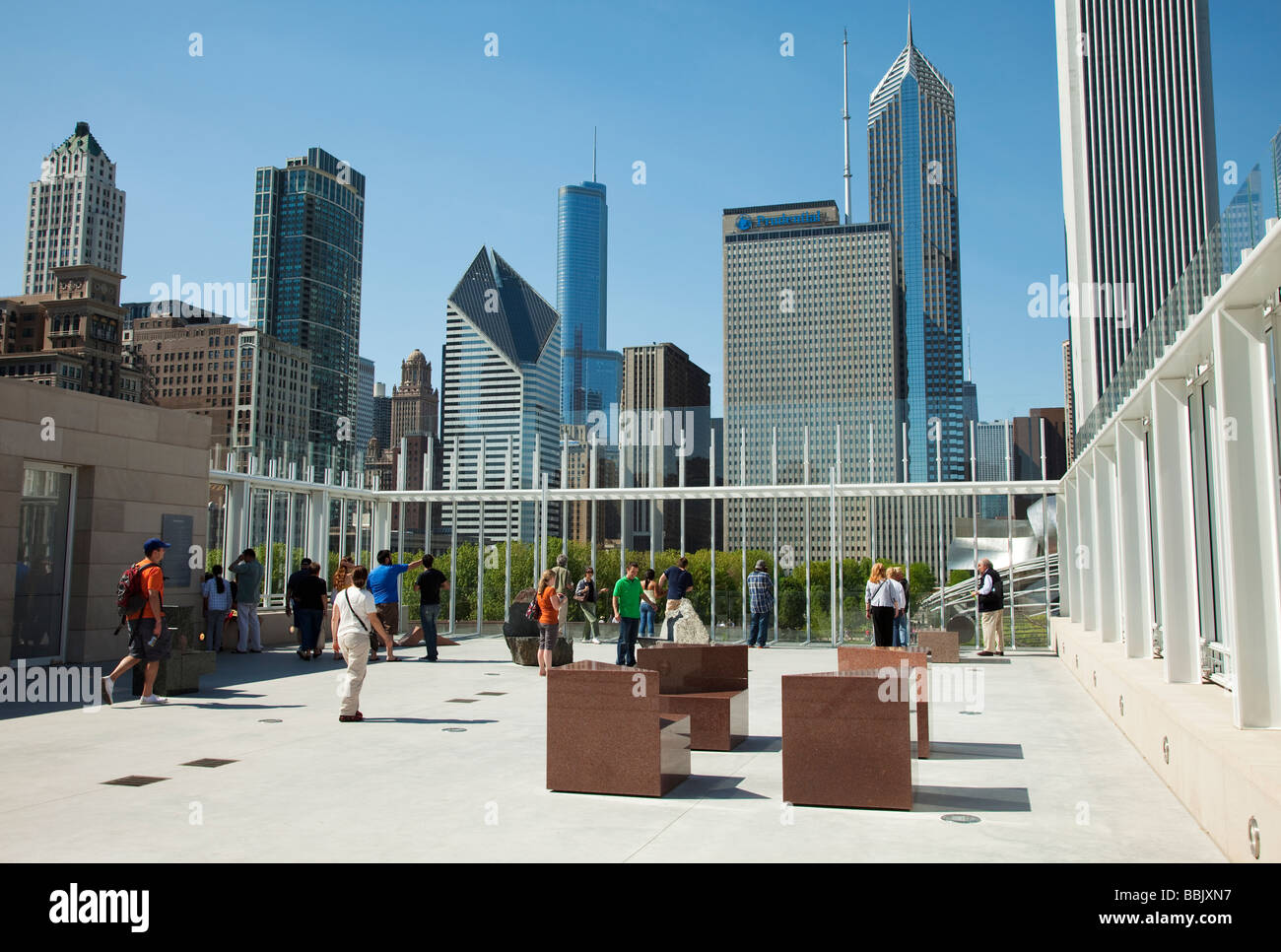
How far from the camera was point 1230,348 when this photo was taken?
19.9 ft

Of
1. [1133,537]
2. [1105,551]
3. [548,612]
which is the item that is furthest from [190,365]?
[1133,537]

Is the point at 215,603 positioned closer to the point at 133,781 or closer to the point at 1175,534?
the point at 133,781

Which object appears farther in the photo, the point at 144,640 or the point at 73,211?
the point at 73,211

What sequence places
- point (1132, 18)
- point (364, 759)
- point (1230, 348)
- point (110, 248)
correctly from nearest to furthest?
point (1230, 348), point (364, 759), point (1132, 18), point (110, 248)

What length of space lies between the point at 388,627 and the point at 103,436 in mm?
5569

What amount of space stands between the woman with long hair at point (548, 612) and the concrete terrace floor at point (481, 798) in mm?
2416

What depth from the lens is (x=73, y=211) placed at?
18912 cm

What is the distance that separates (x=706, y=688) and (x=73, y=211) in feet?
713

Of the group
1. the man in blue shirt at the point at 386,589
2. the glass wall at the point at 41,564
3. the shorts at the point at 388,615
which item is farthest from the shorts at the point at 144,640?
the shorts at the point at 388,615

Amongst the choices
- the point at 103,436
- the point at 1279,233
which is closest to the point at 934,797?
the point at 1279,233

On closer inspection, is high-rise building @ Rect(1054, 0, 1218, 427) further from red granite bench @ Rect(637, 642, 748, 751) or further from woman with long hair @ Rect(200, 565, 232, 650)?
red granite bench @ Rect(637, 642, 748, 751)

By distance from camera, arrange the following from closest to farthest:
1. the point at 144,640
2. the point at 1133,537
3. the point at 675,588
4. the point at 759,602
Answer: the point at 1133,537
the point at 144,640
the point at 675,588
the point at 759,602
